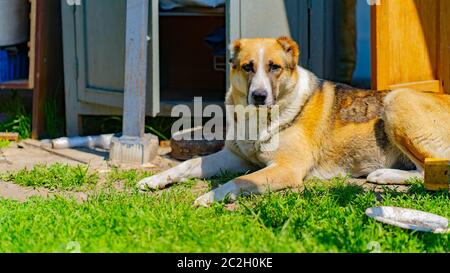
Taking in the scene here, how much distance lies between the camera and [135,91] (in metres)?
5.97

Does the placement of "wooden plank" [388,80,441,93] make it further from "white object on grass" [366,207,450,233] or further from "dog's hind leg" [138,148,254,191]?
"white object on grass" [366,207,450,233]

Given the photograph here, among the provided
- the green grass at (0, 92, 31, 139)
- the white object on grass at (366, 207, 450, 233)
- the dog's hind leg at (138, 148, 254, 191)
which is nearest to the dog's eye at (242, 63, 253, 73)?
the dog's hind leg at (138, 148, 254, 191)

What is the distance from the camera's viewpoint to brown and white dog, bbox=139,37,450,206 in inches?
202

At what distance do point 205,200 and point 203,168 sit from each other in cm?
88

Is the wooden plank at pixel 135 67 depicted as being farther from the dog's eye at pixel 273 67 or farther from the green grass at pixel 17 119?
the green grass at pixel 17 119

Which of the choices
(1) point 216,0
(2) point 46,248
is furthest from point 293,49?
(2) point 46,248

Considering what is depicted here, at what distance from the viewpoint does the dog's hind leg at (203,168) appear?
530cm

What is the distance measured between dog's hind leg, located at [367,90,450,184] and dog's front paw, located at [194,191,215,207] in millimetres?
1237

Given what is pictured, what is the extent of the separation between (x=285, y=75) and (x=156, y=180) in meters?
1.11

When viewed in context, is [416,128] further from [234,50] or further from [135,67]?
[135,67]

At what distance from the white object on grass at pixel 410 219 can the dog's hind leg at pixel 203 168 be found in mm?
1636

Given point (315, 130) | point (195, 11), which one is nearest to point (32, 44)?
point (195, 11)

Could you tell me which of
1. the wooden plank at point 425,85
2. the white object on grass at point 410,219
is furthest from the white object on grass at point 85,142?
the white object on grass at point 410,219
